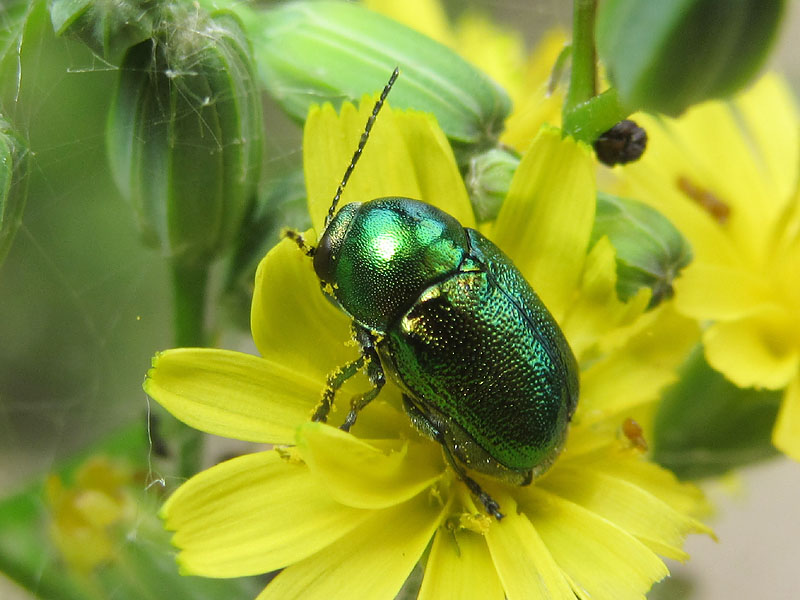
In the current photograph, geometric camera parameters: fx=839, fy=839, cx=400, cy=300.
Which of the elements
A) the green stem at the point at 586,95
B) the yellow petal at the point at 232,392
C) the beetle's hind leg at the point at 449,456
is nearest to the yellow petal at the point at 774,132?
the green stem at the point at 586,95

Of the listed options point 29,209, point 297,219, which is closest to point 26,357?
point 29,209

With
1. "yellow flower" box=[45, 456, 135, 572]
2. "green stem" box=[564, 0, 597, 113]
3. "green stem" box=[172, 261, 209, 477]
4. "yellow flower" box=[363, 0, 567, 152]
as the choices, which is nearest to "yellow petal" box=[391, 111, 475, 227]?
"green stem" box=[564, 0, 597, 113]

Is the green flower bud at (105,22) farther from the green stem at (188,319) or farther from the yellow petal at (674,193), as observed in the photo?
the yellow petal at (674,193)

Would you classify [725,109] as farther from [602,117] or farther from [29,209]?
[29,209]

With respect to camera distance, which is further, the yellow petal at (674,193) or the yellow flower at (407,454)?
the yellow petal at (674,193)

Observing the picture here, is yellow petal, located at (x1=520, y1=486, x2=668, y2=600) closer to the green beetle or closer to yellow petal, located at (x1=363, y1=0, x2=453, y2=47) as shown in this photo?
the green beetle
